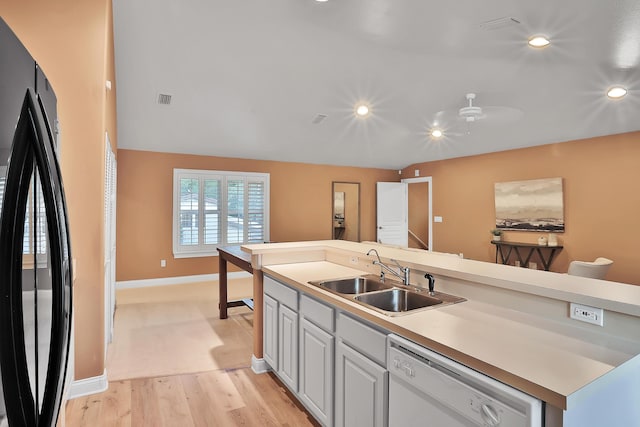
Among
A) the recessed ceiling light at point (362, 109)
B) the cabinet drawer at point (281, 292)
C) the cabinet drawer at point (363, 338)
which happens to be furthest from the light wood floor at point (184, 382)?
the recessed ceiling light at point (362, 109)

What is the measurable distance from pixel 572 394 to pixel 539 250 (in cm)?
569

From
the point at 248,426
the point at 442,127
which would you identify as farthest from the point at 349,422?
the point at 442,127

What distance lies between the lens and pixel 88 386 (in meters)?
2.60

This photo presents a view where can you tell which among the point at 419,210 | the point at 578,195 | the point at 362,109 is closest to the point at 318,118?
the point at 362,109

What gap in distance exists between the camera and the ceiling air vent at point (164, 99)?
4461mm

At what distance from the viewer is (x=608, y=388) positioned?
1.12m

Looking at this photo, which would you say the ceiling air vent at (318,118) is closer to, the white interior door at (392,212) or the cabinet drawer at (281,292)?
the white interior door at (392,212)

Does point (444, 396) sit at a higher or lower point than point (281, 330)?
higher

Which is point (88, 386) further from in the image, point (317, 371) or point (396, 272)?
point (396, 272)

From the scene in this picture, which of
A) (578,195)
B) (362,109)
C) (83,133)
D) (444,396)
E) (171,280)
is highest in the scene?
(362,109)

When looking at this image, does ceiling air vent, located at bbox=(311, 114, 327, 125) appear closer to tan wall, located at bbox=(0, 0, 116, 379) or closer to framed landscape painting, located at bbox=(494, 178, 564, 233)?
tan wall, located at bbox=(0, 0, 116, 379)

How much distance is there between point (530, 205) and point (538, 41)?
136 inches

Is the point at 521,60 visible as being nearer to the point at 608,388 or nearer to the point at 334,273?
the point at 334,273

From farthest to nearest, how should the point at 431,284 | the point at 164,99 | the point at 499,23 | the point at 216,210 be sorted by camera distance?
the point at 216,210
the point at 164,99
the point at 499,23
the point at 431,284
